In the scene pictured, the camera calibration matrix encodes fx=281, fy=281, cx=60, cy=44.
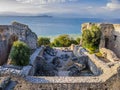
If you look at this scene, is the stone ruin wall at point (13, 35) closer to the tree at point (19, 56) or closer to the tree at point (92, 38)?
the tree at point (19, 56)

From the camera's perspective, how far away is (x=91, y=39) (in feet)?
103

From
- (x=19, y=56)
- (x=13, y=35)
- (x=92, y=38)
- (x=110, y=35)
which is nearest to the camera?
(x=19, y=56)

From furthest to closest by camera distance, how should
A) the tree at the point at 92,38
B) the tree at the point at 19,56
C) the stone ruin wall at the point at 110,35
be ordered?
the tree at the point at 92,38 < the stone ruin wall at the point at 110,35 < the tree at the point at 19,56

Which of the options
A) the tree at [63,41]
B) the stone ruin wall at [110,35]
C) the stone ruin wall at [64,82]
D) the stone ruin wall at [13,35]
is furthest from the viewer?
the tree at [63,41]

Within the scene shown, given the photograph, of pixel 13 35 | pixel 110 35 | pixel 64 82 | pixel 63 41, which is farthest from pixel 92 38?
pixel 64 82

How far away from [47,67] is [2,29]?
301 inches

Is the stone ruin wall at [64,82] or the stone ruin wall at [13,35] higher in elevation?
the stone ruin wall at [13,35]

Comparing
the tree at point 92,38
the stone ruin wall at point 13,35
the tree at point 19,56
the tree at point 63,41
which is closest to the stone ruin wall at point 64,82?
the tree at point 19,56

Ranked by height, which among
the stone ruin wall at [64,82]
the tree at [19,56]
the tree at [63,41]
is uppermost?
the tree at [19,56]

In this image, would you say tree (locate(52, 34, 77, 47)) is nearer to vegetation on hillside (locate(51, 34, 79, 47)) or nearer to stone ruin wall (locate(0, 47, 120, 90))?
vegetation on hillside (locate(51, 34, 79, 47))

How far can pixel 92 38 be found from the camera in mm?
31094

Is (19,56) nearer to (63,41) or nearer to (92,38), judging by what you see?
(92,38)

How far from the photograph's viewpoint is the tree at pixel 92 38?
3067 cm

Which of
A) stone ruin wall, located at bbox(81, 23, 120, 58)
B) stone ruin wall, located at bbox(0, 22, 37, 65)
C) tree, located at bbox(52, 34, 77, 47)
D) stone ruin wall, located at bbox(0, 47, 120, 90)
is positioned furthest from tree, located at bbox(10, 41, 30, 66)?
tree, located at bbox(52, 34, 77, 47)
